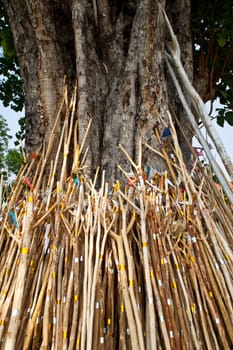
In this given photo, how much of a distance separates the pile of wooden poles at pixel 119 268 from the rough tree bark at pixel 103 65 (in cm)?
29

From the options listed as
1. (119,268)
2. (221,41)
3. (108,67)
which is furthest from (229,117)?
(119,268)

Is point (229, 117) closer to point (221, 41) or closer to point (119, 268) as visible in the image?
point (221, 41)

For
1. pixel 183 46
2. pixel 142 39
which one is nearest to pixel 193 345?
pixel 142 39

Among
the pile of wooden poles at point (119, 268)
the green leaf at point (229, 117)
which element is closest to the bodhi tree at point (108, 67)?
the pile of wooden poles at point (119, 268)

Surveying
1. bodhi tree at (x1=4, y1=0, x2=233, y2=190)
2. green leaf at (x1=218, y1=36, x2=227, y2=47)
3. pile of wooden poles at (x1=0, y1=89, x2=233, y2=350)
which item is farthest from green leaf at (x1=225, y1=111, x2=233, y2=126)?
pile of wooden poles at (x1=0, y1=89, x2=233, y2=350)

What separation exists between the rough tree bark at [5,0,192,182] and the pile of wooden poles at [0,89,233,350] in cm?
29

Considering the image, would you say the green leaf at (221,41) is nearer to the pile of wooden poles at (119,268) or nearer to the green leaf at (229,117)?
the green leaf at (229,117)

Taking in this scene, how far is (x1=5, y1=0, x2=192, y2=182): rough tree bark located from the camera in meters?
1.58

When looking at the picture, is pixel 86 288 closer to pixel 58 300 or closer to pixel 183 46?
pixel 58 300

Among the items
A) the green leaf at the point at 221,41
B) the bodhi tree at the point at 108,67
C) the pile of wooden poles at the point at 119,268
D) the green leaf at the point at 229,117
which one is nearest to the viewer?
the pile of wooden poles at the point at 119,268

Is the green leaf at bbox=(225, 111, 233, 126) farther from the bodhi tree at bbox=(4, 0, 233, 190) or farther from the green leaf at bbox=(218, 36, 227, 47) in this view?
the bodhi tree at bbox=(4, 0, 233, 190)

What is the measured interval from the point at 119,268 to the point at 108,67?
1.18 metres

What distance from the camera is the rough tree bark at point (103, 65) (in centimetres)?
158

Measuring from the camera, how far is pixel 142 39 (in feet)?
5.40
